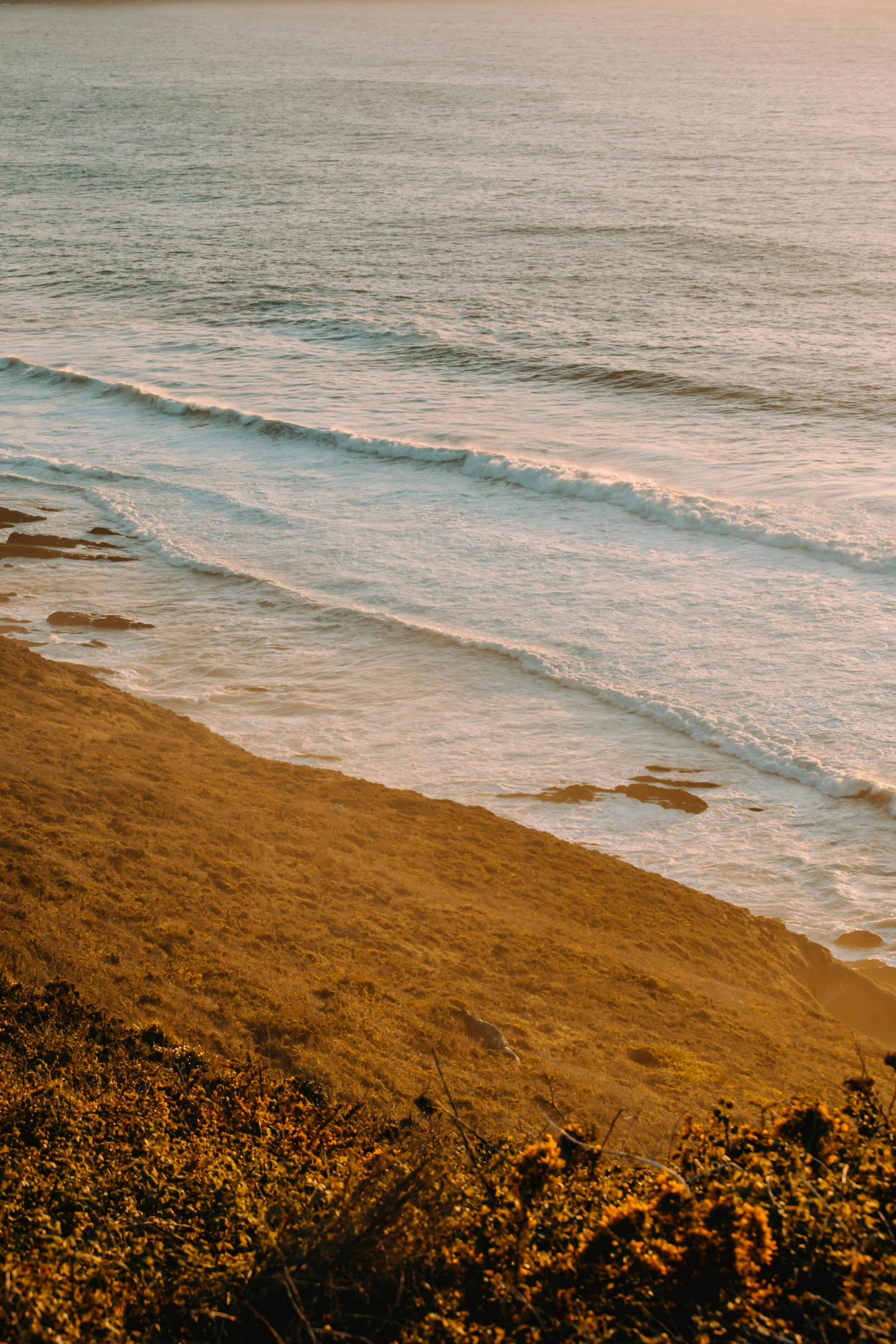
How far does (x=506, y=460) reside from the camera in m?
15.9

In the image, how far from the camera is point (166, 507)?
14453 millimetres

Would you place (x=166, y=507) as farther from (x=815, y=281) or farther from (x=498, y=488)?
(x=815, y=281)

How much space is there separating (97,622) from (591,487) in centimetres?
730

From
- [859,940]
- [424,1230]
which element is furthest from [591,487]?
[424,1230]

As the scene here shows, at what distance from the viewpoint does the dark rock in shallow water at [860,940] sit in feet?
21.6

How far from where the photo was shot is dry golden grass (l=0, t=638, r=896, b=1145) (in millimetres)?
4590

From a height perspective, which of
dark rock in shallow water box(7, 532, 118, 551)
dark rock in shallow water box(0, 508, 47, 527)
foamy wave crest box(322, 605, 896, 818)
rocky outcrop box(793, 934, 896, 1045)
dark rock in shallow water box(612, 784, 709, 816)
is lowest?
rocky outcrop box(793, 934, 896, 1045)

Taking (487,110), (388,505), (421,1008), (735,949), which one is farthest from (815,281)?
(487,110)

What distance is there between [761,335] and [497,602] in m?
13.7

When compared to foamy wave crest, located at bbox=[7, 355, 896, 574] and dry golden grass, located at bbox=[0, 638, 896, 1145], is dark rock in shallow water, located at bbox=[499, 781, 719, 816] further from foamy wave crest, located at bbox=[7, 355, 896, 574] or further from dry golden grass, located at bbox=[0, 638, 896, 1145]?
foamy wave crest, located at bbox=[7, 355, 896, 574]

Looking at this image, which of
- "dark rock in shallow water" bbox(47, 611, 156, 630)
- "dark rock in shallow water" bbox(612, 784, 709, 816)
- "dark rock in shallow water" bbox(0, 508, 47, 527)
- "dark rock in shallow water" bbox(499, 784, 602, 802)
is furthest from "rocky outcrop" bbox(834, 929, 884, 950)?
"dark rock in shallow water" bbox(0, 508, 47, 527)

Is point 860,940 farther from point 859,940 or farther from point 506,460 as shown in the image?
point 506,460

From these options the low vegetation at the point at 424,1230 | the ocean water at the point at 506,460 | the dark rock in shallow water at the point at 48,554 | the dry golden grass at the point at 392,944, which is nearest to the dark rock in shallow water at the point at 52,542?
the dark rock in shallow water at the point at 48,554

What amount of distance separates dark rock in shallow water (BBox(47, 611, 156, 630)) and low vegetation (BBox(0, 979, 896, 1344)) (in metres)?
7.59
